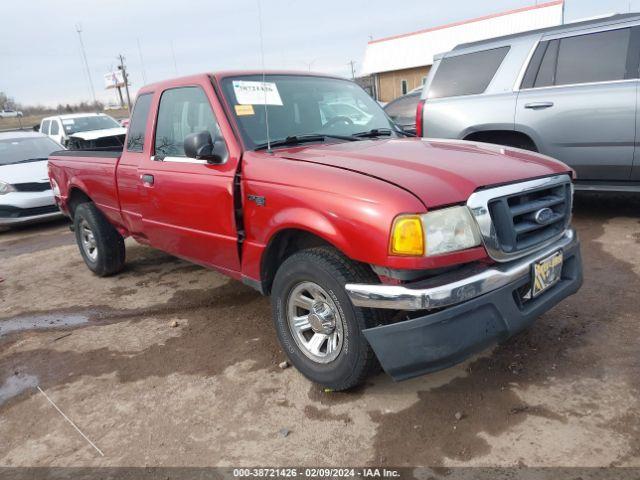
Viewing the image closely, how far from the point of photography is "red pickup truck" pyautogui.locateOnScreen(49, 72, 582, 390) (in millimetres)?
2236

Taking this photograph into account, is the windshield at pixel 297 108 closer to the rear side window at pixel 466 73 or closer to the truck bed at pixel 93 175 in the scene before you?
the truck bed at pixel 93 175

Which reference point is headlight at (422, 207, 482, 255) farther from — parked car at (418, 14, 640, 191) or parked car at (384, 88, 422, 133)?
parked car at (384, 88, 422, 133)

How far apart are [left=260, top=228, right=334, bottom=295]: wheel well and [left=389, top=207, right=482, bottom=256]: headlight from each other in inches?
25.5

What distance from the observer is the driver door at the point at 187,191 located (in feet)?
10.4

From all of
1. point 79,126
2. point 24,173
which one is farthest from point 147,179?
point 79,126

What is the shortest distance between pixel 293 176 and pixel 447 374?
1443 millimetres

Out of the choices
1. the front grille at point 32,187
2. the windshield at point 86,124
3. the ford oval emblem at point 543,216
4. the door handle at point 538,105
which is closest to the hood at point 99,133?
the windshield at point 86,124

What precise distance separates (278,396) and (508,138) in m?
4.12

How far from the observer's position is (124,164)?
162 inches

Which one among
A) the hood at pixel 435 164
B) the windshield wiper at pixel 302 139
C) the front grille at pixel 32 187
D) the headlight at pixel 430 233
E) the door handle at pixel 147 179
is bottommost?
the front grille at pixel 32 187

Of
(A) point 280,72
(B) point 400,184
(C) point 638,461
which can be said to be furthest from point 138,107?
(C) point 638,461

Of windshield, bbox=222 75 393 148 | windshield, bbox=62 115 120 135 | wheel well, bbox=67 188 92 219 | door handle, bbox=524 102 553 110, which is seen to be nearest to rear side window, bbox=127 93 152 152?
windshield, bbox=222 75 393 148

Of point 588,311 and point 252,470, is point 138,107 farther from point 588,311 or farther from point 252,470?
point 588,311

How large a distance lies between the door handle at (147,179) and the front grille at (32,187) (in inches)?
199
